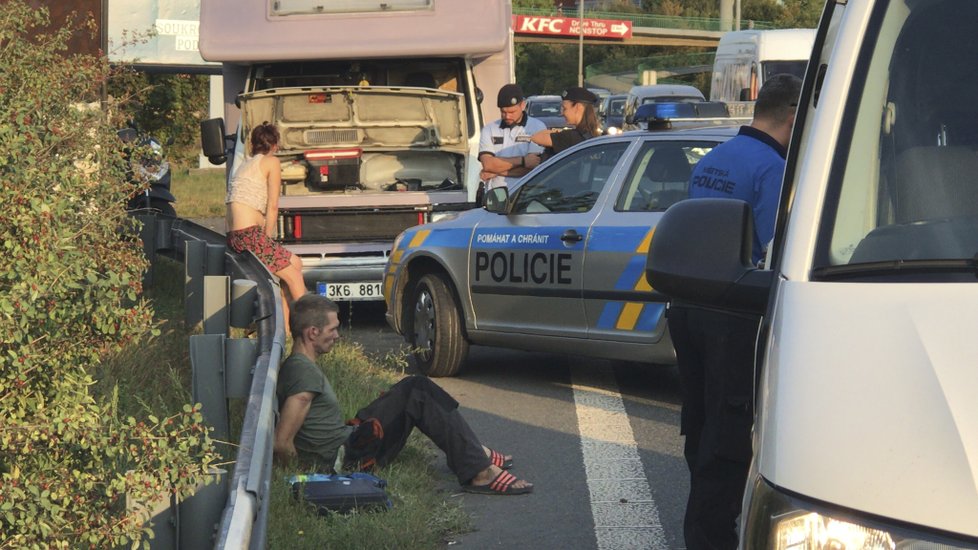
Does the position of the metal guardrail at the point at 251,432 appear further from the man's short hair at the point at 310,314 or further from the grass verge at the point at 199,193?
the grass verge at the point at 199,193

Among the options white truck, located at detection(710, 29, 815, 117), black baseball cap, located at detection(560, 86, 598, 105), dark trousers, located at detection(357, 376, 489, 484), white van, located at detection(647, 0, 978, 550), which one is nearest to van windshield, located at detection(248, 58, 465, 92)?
black baseball cap, located at detection(560, 86, 598, 105)

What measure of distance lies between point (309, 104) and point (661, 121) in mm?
4353

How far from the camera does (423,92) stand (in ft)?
41.3

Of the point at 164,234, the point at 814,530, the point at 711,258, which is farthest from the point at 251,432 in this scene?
the point at 164,234

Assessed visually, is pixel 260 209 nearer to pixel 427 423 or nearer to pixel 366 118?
pixel 366 118

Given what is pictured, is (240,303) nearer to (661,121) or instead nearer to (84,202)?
(84,202)

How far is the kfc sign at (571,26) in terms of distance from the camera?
274ft

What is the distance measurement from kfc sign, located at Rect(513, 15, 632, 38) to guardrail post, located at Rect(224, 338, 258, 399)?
253ft

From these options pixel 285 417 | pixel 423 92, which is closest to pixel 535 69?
pixel 423 92

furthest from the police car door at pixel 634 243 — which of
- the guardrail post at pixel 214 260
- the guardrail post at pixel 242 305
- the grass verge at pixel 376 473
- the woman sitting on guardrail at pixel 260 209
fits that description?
the woman sitting on guardrail at pixel 260 209

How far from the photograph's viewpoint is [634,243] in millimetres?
8281

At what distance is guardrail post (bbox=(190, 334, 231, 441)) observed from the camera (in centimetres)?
546

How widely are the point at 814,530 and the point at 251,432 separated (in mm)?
2470

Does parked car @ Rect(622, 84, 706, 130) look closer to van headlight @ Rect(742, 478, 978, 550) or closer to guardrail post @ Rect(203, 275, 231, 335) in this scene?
guardrail post @ Rect(203, 275, 231, 335)
